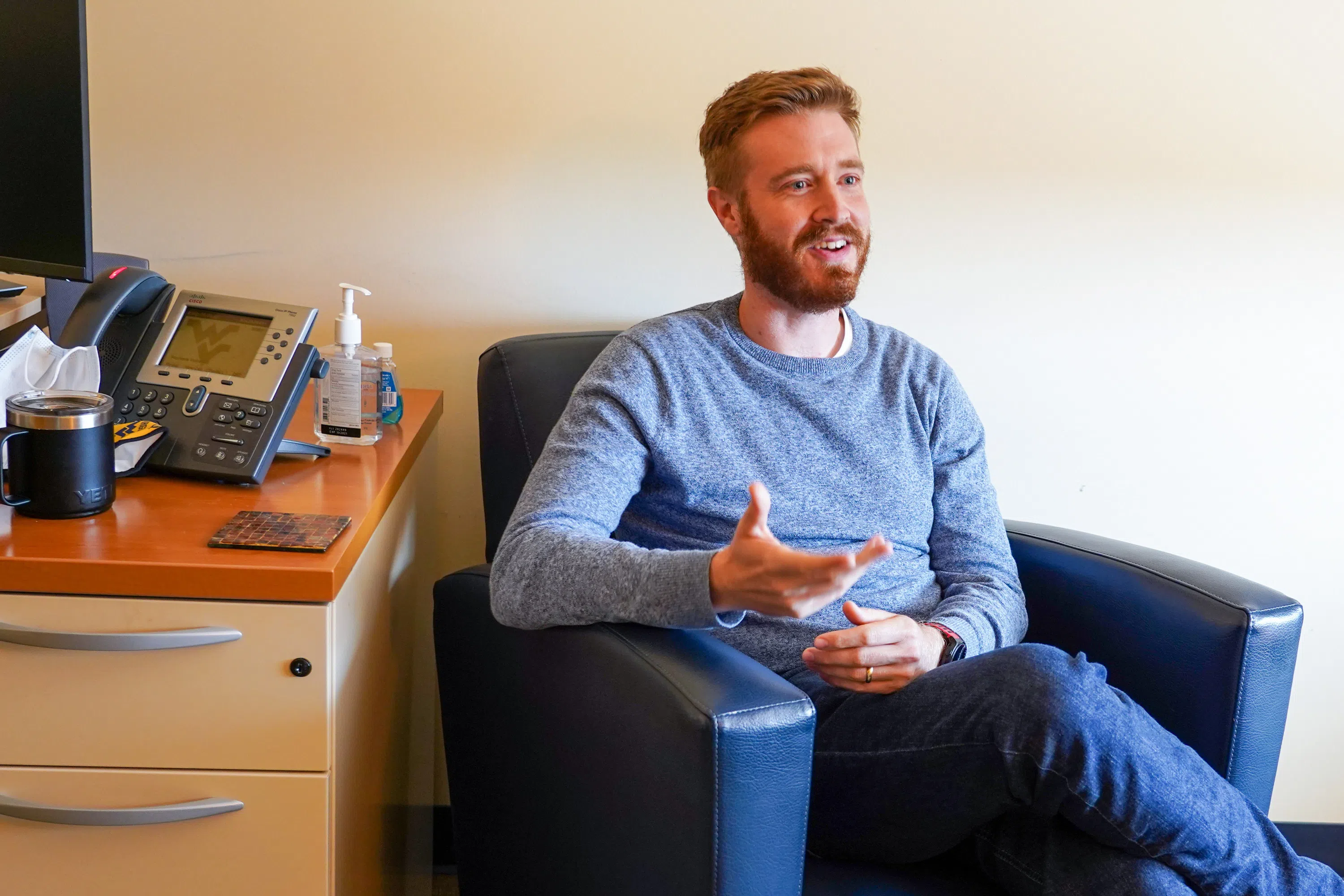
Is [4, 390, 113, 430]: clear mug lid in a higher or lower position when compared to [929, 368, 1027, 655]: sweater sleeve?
higher

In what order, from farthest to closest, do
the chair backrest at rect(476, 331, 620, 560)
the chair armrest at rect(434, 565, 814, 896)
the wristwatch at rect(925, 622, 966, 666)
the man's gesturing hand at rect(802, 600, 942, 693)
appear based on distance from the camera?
the chair backrest at rect(476, 331, 620, 560) < the wristwatch at rect(925, 622, 966, 666) < the man's gesturing hand at rect(802, 600, 942, 693) < the chair armrest at rect(434, 565, 814, 896)

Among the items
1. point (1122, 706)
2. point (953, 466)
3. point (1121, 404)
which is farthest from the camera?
point (1121, 404)

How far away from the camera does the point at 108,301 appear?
47.1 inches

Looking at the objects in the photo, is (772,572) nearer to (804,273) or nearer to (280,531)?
(280,531)

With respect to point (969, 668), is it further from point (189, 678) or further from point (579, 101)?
point (579, 101)

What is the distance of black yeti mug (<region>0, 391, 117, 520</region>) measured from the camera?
3.23ft

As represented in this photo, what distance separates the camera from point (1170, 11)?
65.7 inches

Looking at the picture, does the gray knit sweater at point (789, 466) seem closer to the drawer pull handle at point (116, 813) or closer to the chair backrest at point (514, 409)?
the chair backrest at point (514, 409)

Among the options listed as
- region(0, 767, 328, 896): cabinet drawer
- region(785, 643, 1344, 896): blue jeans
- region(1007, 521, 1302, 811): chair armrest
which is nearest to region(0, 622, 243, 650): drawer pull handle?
region(0, 767, 328, 896): cabinet drawer

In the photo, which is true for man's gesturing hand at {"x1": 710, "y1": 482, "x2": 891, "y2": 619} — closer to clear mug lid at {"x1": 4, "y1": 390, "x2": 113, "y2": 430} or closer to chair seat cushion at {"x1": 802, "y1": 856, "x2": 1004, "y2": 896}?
chair seat cushion at {"x1": 802, "y1": 856, "x2": 1004, "y2": 896}

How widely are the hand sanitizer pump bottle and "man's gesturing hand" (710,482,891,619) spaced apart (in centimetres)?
55

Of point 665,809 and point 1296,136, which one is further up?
point 1296,136

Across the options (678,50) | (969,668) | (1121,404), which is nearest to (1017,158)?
(1121,404)

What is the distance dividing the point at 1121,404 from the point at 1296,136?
1.60 ft
